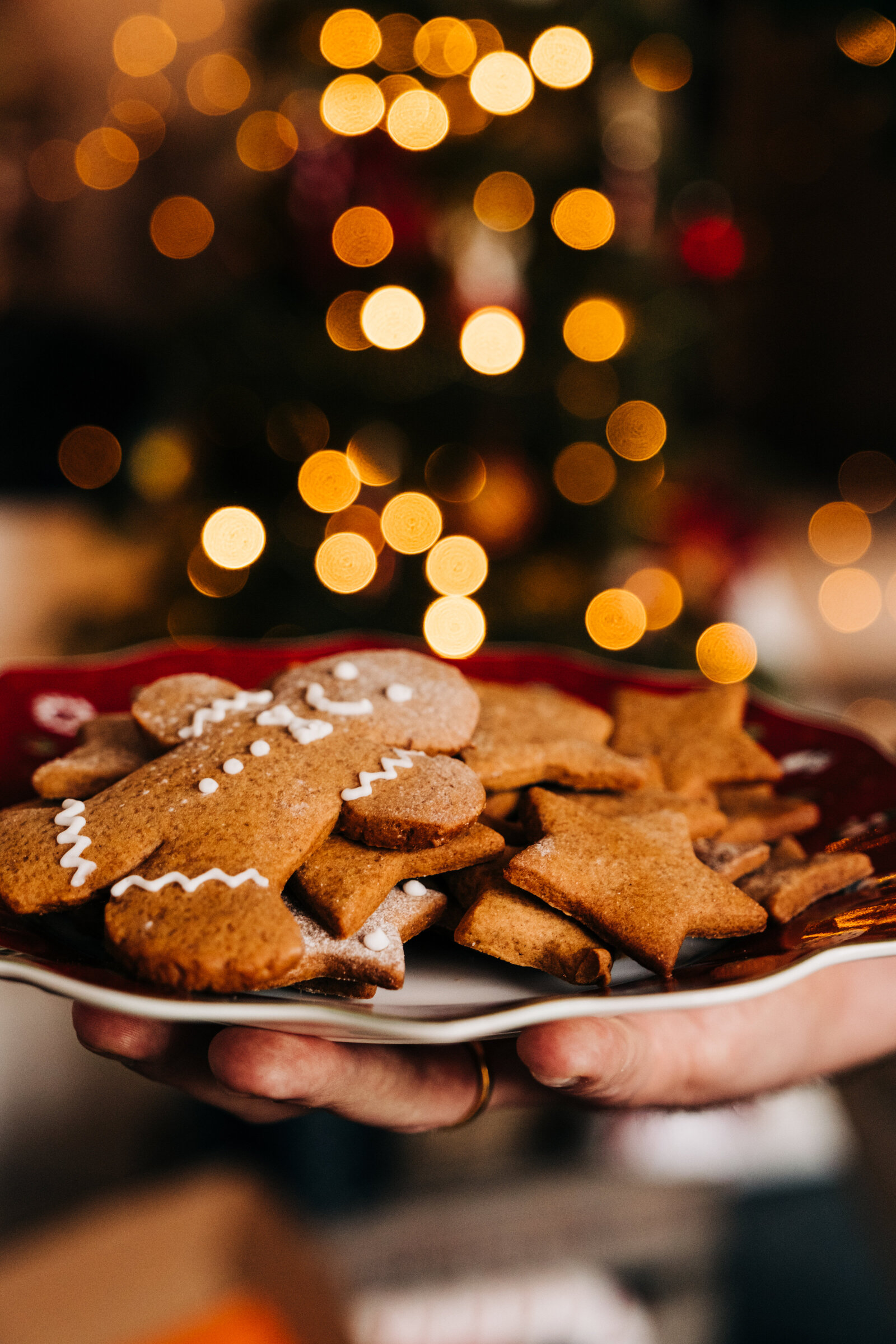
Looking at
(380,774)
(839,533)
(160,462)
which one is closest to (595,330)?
(160,462)

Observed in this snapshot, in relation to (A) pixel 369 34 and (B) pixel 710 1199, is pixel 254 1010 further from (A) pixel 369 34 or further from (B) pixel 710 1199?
(A) pixel 369 34

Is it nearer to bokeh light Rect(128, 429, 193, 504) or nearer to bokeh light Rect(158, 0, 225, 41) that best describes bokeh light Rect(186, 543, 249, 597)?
bokeh light Rect(128, 429, 193, 504)

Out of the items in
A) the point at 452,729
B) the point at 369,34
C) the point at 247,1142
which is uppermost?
the point at 369,34

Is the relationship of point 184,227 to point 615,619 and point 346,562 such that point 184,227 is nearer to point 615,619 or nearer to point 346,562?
point 346,562

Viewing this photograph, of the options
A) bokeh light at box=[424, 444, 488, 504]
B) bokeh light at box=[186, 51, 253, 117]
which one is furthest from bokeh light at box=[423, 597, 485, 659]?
bokeh light at box=[186, 51, 253, 117]

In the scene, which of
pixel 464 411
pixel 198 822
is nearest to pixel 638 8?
pixel 464 411

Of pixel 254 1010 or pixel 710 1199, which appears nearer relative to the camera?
pixel 254 1010
